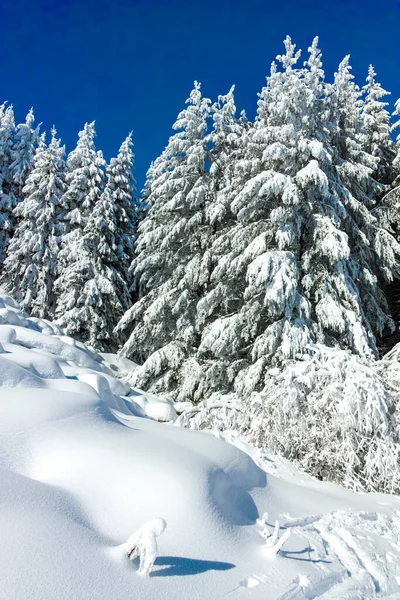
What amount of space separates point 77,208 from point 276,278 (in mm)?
14609

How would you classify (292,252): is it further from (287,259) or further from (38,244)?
(38,244)

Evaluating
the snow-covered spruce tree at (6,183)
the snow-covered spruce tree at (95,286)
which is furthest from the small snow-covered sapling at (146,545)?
the snow-covered spruce tree at (6,183)

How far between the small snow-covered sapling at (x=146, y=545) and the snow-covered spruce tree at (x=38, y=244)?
19.8 meters

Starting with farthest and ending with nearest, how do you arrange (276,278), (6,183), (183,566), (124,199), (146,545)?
(6,183), (124,199), (276,278), (183,566), (146,545)

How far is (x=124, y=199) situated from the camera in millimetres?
20766

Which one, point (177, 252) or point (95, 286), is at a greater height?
point (177, 252)

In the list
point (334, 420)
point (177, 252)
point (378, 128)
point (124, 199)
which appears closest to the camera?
point (334, 420)

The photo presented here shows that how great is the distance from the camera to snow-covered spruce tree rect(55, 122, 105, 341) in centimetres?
1812

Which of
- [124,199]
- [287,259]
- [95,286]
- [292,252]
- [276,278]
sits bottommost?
[95,286]

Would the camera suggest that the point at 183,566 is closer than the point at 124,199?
Yes

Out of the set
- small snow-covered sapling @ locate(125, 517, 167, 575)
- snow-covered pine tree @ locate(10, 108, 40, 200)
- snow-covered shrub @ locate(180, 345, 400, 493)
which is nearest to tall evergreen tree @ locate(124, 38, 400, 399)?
snow-covered shrub @ locate(180, 345, 400, 493)

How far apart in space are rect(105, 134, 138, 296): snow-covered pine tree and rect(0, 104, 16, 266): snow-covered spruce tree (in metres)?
7.29

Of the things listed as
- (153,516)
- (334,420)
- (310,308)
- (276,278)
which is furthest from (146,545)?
(310,308)

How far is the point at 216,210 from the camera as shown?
1291 cm
